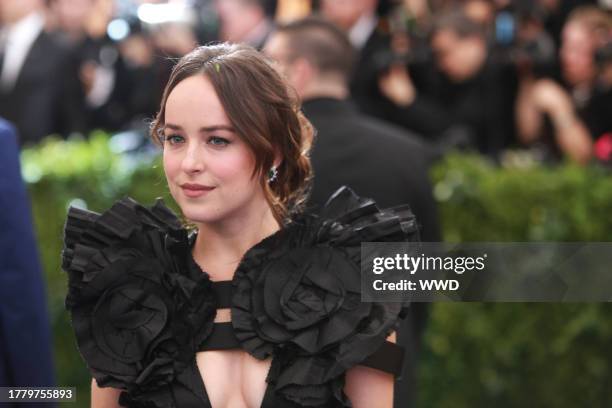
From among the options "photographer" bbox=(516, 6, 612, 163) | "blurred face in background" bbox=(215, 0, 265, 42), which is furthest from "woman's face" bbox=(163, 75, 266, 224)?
"blurred face in background" bbox=(215, 0, 265, 42)

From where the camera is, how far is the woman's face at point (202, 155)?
2555 mm

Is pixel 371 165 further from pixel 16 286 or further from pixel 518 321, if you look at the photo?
pixel 518 321

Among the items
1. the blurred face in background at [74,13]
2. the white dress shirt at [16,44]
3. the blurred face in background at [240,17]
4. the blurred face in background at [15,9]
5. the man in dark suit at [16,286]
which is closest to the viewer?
the man in dark suit at [16,286]

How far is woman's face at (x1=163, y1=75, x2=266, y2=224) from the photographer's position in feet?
8.38

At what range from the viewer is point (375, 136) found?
4723 mm

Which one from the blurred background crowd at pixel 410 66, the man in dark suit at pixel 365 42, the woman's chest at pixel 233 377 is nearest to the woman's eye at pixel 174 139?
the woman's chest at pixel 233 377

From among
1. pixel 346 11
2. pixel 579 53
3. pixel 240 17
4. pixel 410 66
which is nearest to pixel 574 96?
pixel 579 53

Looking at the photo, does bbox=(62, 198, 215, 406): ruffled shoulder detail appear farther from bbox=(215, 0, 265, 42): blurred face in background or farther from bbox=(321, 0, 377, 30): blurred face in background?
bbox=(321, 0, 377, 30): blurred face in background

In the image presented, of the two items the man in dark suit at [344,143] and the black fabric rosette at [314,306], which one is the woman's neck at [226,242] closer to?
the black fabric rosette at [314,306]

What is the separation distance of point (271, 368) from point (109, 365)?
0.34 meters

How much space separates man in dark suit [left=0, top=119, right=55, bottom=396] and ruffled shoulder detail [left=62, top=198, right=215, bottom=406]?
4.13 feet

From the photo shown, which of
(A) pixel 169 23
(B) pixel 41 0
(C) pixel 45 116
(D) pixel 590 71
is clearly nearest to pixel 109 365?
(D) pixel 590 71

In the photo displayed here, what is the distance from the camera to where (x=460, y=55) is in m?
7.22

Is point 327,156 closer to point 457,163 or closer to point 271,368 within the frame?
point 457,163
